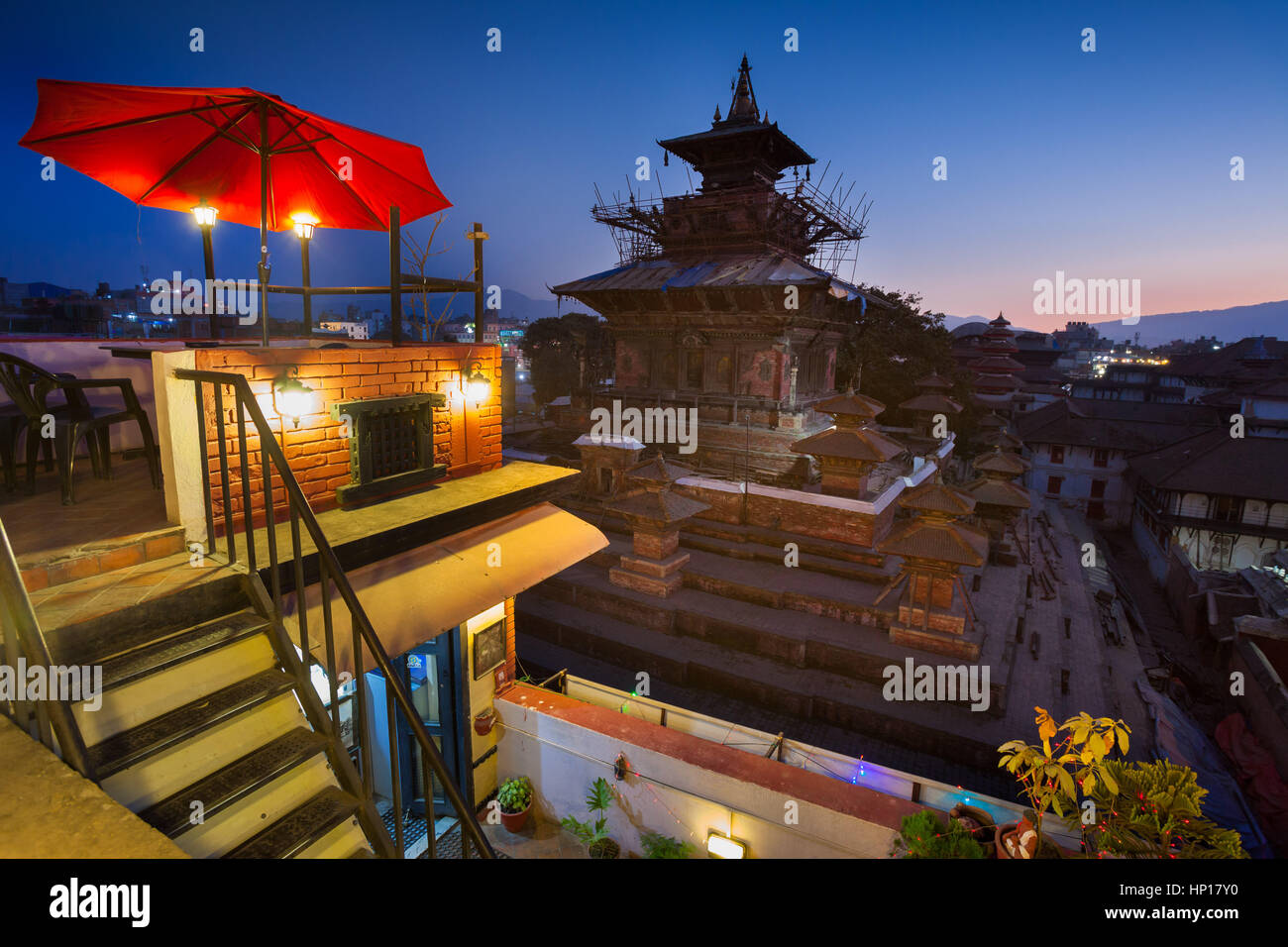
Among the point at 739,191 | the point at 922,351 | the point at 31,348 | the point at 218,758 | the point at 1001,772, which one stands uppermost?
the point at 739,191

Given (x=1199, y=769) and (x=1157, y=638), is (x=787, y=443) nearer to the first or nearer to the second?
(x=1199, y=769)

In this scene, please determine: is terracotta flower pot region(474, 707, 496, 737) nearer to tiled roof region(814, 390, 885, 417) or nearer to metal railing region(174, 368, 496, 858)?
metal railing region(174, 368, 496, 858)

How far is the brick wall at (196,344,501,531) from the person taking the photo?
5.21 metres

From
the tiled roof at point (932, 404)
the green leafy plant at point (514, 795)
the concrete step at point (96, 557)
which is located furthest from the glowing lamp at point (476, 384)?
the tiled roof at point (932, 404)

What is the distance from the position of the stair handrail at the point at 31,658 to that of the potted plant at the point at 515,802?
621 centimetres

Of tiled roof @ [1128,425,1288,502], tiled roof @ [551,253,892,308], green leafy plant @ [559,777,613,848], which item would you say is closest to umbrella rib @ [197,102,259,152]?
green leafy plant @ [559,777,613,848]

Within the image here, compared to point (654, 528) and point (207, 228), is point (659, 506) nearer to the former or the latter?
point (654, 528)

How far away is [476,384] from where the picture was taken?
7.72 meters

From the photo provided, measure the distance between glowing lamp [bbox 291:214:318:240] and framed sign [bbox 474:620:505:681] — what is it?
623 centimetres

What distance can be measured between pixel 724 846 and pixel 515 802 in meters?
2.97

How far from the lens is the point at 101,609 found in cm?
354

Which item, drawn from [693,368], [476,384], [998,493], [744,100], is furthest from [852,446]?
[744,100]

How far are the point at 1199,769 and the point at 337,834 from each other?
14.7 metres
